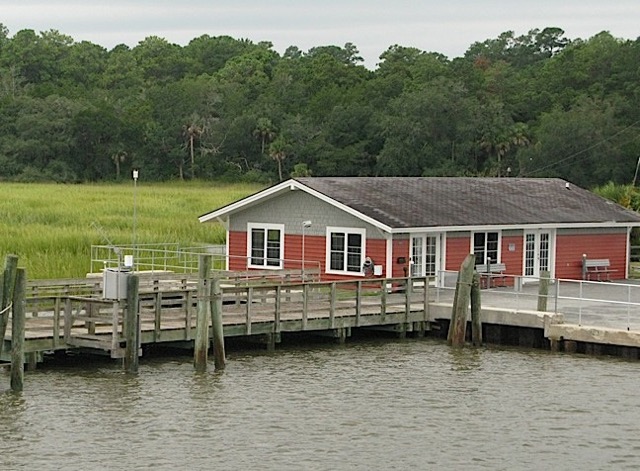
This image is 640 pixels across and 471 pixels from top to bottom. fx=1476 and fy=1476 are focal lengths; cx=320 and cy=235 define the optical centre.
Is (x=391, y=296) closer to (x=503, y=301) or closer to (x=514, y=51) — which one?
(x=503, y=301)

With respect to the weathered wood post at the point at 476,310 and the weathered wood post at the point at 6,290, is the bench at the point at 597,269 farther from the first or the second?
the weathered wood post at the point at 6,290

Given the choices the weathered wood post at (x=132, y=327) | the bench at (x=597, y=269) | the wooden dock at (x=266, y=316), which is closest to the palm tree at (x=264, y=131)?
the bench at (x=597, y=269)

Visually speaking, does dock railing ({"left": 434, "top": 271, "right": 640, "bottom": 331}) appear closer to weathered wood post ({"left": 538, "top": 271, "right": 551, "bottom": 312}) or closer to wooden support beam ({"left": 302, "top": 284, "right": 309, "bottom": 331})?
weathered wood post ({"left": 538, "top": 271, "right": 551, "bottom": 312})

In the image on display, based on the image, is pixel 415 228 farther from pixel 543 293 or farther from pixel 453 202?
pixel 543 293

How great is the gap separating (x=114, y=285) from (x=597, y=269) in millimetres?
18432

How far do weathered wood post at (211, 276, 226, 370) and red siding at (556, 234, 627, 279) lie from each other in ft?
48.7

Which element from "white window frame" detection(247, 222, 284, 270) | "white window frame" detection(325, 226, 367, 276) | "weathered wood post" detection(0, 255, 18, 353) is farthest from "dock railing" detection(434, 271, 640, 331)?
"weathered wood post" detection(0, 255, 18, 353)

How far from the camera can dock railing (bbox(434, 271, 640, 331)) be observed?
3077 cm

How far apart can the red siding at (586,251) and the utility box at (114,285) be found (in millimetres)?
16819

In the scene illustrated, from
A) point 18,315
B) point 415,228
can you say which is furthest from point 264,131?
point 18,315

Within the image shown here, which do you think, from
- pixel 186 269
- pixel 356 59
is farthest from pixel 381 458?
pixel 356 59

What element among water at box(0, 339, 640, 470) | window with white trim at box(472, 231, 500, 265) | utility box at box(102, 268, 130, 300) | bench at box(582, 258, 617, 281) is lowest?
water at box(0, 339, 640, 470)

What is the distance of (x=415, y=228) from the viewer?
117 feet

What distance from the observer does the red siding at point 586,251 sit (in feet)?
131
